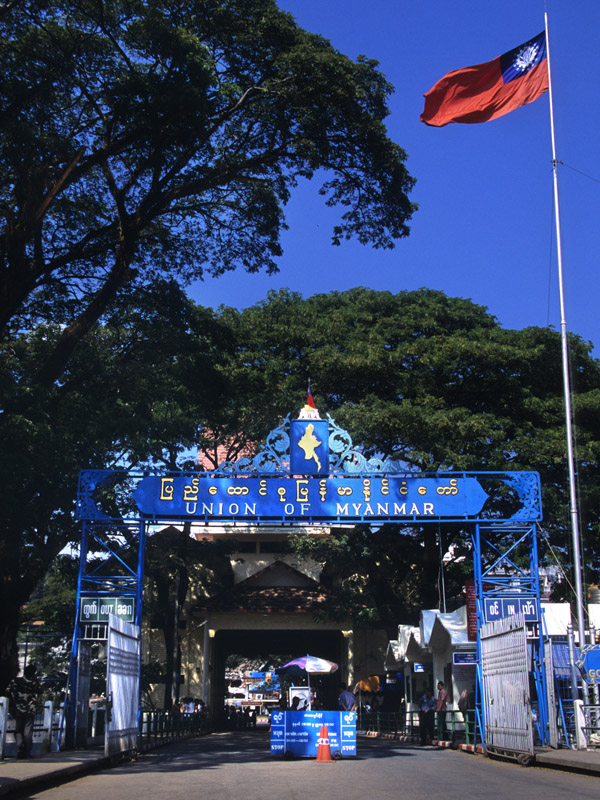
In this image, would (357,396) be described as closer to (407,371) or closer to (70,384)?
(407,371)

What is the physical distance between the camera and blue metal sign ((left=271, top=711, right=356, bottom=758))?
16.9 m

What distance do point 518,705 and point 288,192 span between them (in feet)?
44.8

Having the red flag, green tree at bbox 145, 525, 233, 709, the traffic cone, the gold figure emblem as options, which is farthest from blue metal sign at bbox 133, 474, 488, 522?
green tree at bbox 145, 525, 233, 709

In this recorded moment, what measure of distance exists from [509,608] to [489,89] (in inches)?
490

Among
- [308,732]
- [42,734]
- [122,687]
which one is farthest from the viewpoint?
[308,732]

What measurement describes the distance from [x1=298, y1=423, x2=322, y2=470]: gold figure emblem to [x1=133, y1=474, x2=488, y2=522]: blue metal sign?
48cm

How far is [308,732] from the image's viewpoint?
17391 mm

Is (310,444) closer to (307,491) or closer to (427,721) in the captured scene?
(307,491)

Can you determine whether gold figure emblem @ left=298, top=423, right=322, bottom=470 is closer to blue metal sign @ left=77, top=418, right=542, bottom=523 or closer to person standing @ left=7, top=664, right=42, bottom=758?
blue metal sign @ left=77, top=418, right=542, bottom=523

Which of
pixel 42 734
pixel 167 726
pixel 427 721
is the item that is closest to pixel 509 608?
pixel 427 721

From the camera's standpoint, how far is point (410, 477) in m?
19.7

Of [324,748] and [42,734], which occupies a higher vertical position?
[42,734]

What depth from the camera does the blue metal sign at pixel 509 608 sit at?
18.9 m

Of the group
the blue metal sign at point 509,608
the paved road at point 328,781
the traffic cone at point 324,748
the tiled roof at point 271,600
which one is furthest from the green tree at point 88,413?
the tiled roof at point 271,600
